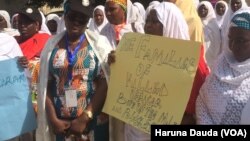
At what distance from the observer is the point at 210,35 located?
7.43 metres

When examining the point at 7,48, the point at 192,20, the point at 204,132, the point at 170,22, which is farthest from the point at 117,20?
the point at 204,132

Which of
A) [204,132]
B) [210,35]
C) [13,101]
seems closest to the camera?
[204,132]

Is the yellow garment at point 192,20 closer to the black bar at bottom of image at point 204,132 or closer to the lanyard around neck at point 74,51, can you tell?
the lanyard around neck at point 74,51

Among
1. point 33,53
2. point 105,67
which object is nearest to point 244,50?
point 105,67

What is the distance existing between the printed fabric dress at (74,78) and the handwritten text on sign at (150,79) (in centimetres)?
16

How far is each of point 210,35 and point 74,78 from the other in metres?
4.33

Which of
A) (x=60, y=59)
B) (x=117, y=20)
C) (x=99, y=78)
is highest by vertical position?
(x=117, y=20)

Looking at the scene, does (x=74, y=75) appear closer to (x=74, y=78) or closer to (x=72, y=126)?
(x=74, y=78)

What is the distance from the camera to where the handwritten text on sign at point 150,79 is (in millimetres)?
2990

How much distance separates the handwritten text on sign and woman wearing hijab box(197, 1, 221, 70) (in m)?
3.65

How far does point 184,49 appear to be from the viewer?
9.96ft

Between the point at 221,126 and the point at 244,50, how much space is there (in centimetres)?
50

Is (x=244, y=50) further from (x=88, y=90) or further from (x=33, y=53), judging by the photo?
(x=33, y=53)

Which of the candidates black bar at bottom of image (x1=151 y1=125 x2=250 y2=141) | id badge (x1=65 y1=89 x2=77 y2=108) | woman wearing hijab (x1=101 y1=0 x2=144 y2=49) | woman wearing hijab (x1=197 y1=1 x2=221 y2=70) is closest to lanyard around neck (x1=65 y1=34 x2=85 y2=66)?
id badge (x1=65 y1=89 x2=77 y2=108)
